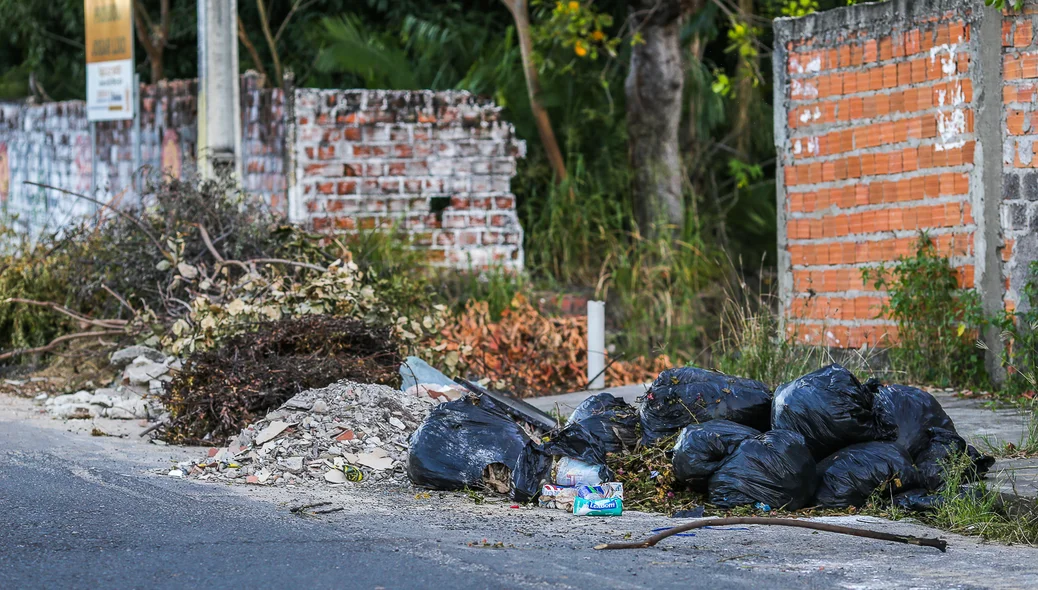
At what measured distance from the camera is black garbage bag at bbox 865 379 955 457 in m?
5.41

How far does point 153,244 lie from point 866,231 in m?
5.12

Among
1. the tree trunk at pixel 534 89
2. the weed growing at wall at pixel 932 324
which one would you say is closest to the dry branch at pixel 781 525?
the weed growing at wall at pixel 932 324

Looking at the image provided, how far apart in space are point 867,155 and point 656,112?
3812mm

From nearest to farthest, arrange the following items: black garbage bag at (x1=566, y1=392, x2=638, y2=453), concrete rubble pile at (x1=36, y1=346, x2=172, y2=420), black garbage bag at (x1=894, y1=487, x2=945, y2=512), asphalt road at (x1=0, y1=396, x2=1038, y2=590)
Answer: asphalt road at (x1=0, y1=396, x2=1038, y2=590)
black garbage bag at (x1=894, y1=487, x2=945, y2=512)
black garbage bag at (x1=566, y1=392, x2=638, y2=453)
concrete rubble pile at (x1=36, y1=346, x2=172, y2=420)

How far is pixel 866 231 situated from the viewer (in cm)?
820

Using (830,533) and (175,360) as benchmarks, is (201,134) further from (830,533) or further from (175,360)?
(830,533)

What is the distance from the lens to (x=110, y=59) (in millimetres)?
12047

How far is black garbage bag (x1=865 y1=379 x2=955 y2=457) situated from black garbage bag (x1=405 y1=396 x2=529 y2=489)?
160 centimetres

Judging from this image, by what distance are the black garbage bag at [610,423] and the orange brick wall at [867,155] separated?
2.57 meters

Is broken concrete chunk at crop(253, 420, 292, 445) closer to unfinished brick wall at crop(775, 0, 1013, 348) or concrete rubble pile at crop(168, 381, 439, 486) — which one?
concrete rubble pile at crop(168, 381, 439, 486)

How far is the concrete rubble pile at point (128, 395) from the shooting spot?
7895 mm

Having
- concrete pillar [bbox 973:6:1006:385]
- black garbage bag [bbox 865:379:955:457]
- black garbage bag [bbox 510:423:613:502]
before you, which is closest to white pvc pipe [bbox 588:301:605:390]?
concrete pillar [bbox 973:6:1006:385]

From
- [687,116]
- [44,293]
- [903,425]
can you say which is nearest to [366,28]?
[687,116]

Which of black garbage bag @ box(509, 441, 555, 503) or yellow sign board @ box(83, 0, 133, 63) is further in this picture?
yellow sign board @ box(83, 0, 133, 63)
